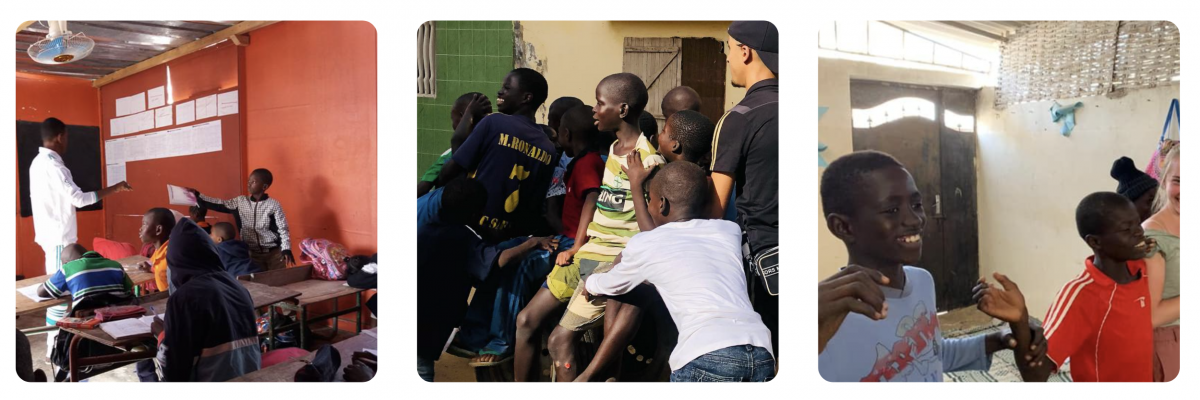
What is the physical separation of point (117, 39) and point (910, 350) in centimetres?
296

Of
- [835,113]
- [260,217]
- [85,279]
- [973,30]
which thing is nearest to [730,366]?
[835,113]

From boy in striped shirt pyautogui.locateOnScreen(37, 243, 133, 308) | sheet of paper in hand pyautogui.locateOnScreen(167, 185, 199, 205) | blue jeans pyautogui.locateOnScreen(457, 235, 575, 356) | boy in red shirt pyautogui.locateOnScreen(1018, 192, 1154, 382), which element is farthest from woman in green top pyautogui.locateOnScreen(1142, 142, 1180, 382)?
boy in striped shirt pyautogui.locateOnScreen(37, 243, 133, 308)

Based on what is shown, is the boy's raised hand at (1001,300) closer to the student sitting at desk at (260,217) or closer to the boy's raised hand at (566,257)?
the boy's raised hand at (566,257)

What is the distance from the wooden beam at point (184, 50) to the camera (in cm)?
262

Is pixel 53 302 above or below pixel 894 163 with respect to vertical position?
below

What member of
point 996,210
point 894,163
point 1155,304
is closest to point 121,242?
point 894,163

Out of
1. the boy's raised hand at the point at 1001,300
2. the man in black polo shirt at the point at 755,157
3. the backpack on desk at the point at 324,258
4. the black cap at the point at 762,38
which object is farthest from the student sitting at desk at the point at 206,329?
the boy's raised hand at the point at 1001,300

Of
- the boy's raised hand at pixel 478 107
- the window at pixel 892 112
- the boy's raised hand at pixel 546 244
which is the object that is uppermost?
the boy's raised hand at pixel 478 107

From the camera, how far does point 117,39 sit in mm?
2619

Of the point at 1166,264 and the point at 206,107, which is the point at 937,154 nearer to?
the point at 1166,264

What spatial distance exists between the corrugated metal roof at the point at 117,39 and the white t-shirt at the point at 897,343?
7.93ft
